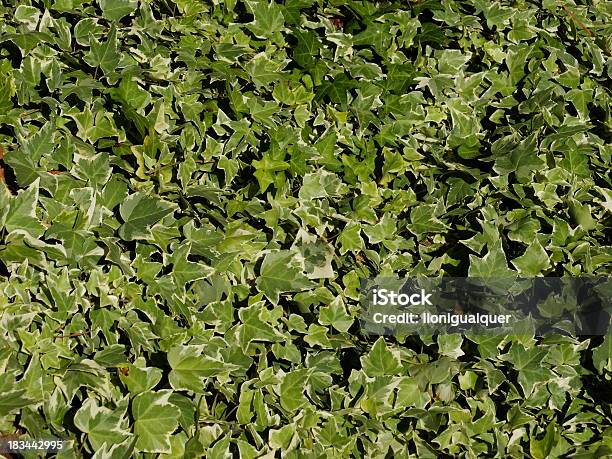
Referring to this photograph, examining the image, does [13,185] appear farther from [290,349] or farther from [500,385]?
[500,385]

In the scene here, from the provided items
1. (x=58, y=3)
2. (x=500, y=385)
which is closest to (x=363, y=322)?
(x=500, y=385)

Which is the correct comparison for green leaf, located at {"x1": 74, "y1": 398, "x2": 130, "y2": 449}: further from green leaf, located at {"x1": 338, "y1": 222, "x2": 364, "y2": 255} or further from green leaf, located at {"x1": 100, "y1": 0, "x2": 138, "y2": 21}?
green leaf, located at {"x1": 100, "y1": 0, "x2": 138, "y2": 21}

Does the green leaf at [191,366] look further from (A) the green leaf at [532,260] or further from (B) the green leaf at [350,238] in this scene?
(A) the green leaf at [532,260]

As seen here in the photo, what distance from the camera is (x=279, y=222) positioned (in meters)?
2.03

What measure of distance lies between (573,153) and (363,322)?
33.2 inches

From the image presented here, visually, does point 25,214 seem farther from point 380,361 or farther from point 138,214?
point 380,361

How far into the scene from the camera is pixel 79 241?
1.81 meters

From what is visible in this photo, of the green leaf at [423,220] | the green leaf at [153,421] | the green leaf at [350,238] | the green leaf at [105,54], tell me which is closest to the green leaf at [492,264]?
the green leaf at [423,220]

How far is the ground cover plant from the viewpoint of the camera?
178 cm

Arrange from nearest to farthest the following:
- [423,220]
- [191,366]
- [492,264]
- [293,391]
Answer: [191,366]
[293,391]
[492,264]
[423,220]

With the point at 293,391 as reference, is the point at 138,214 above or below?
above

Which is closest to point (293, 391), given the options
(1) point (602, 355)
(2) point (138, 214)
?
(2) point (138, 214)
